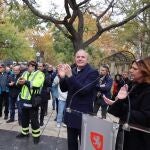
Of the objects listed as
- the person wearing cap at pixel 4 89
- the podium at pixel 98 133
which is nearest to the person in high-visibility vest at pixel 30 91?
the person wearing cap at pixel 4 89

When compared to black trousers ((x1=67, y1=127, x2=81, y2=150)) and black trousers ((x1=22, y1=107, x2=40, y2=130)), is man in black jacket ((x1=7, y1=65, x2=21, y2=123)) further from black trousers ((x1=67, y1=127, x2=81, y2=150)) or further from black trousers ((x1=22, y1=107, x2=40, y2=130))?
black trousers ((x1=67, y1=127, x2=81, y2=150))

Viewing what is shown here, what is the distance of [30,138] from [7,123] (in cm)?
215

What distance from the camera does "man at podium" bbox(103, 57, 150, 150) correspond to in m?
4.07

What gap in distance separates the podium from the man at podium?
8 centimetres

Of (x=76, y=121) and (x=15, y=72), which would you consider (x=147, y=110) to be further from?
(x=15, y=72)

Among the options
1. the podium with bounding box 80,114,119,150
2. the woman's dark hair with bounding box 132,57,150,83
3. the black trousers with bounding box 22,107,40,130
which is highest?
the woman's dark hair with bounding box 132,57,150,83

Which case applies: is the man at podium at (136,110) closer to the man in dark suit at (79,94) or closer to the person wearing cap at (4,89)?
the man in dark suit at (79,94)

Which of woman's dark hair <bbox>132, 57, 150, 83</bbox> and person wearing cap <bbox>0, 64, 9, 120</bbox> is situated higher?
woman's dark hair <bbox>132, 57, 150, 83</bbox>

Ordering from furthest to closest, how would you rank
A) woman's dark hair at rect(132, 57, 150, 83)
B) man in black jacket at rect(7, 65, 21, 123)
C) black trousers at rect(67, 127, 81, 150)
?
man in black jacket at rect(7, 65, 21, 123) → black trousers at rect(67, 127, 81, 150) → woman's dark hair at rect(132, 57, 150, 83)

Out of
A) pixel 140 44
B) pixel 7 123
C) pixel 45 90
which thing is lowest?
pixel 7 123

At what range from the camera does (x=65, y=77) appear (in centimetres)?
559

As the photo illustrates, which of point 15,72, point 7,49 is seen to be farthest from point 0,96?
point 7,49

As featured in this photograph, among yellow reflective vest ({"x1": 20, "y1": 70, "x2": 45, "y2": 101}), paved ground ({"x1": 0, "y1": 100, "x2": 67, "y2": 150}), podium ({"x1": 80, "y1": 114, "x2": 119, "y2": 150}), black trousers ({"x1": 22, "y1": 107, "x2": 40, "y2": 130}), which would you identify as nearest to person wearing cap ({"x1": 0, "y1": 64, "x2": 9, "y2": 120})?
paved ground ({"x1": 0, "y1": 100, "x2": 67, "y2": 150})

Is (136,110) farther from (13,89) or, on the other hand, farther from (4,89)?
(4,89)
